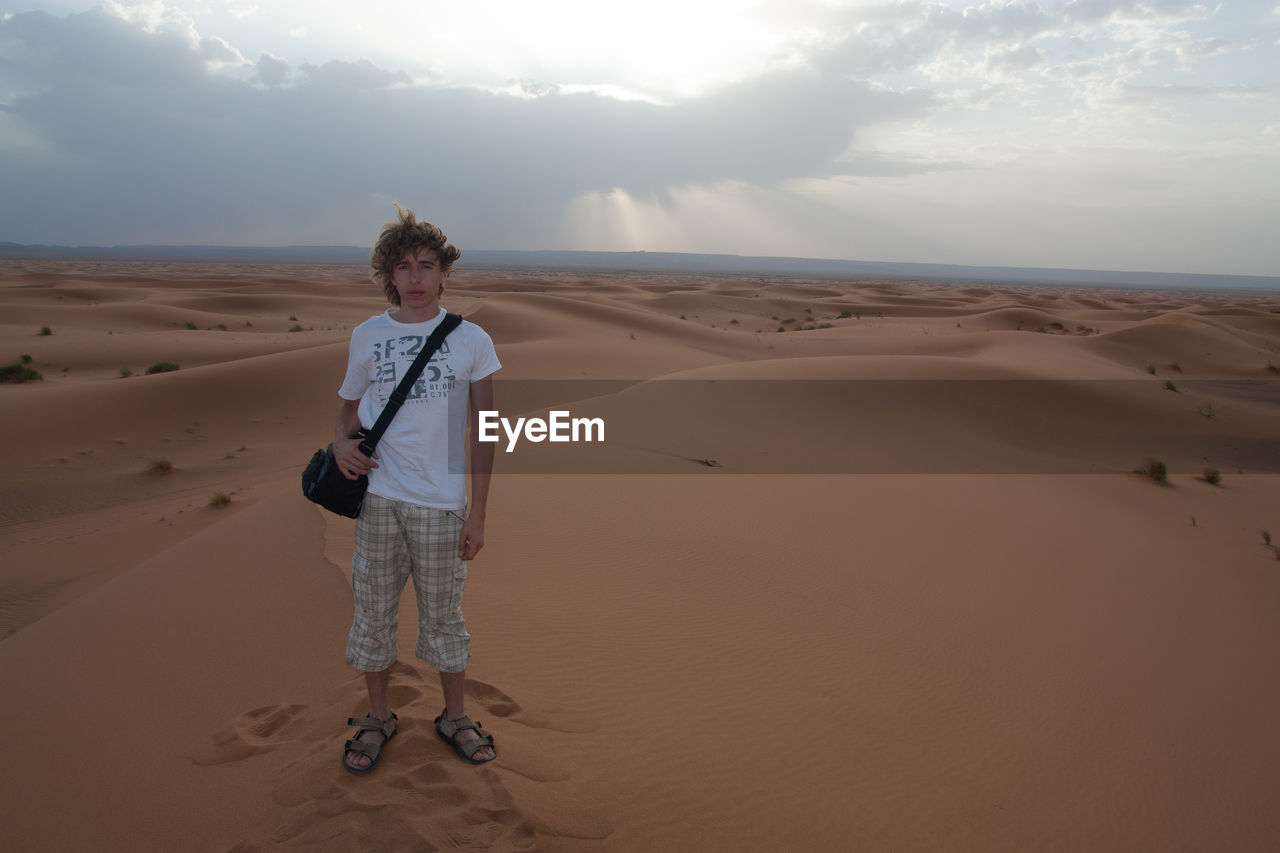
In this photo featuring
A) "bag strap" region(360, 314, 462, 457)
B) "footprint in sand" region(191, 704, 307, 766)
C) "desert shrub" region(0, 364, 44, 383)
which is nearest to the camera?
"bag strap" region(360, 314, 462, 457)

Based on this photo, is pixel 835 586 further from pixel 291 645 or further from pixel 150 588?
pixel 150 588

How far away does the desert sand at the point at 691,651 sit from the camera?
293 centimetres

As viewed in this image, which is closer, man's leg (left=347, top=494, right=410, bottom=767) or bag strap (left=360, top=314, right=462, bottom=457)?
bag strap (left=360, top=314, right=462, bottom=457)

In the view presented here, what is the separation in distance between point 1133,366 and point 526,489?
22.0 m

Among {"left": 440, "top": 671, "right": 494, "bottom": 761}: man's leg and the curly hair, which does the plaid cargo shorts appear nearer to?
{"left": 440, "top": 671, "right": 494, "bottom": 761}: man's leg

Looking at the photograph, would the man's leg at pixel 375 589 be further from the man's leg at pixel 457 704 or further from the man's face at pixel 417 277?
the man's face at pixel 417 277

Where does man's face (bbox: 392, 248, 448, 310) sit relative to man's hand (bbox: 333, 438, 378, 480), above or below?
above

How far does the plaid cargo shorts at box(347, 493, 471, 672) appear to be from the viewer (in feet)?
9.35

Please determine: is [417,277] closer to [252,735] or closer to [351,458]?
[351,458]

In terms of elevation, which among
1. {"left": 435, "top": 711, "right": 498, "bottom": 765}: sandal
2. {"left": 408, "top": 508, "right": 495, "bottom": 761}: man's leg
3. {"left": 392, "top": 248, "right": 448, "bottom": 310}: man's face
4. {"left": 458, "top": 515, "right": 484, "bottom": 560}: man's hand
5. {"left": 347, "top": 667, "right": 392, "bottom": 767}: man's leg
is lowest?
{"left": 435, "top": 711, "right": 498, "bottom": 765}: sandal

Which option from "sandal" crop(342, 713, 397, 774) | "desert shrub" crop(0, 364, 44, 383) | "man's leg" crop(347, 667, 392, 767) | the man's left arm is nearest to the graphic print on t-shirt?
the man's left arm

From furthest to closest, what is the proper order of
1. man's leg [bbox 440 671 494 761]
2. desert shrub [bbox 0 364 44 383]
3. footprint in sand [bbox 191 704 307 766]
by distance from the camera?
desert shrub [bbox 0 364 44 383], footprint in sand [bbox 191 704 307 766], man's leg [bbox 440 671 494 761]

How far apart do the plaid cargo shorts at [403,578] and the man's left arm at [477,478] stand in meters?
0.07

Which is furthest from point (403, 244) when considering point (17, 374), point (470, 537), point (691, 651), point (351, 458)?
point (17, 374)
